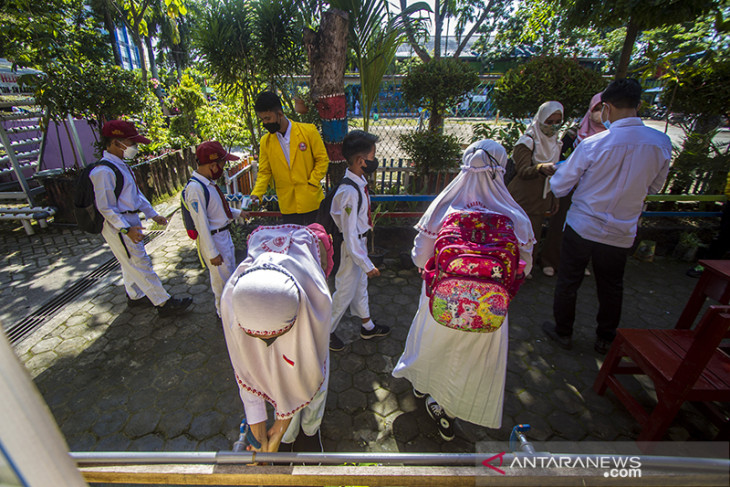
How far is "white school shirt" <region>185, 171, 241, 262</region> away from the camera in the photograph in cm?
284

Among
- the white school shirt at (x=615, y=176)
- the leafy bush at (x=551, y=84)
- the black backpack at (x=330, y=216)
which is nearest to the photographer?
the white school shirt at (x=615, y=176)

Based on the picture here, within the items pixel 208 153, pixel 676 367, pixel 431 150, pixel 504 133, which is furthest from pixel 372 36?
pixel 676 367

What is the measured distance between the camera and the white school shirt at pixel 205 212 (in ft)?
9.30

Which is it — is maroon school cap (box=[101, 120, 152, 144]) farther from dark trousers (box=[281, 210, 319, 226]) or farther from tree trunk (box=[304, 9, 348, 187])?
tree trunk (box=[304, 9, 348, 187])

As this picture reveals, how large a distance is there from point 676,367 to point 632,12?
366cm

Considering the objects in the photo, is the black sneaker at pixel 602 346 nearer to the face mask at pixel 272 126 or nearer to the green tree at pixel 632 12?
the green tree at pixel 632 12

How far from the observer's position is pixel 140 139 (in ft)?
11.0

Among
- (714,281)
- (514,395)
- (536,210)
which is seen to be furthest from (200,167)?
(714,281)

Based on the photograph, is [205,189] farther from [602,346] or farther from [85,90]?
[85,90]

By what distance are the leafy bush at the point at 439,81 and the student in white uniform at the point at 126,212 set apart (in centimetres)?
399

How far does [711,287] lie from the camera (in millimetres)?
2680

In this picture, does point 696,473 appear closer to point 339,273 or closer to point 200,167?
point 339,273

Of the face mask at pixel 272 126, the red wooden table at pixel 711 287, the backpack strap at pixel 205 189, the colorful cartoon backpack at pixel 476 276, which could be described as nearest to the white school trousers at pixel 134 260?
the backpack strap at pixel 205 189

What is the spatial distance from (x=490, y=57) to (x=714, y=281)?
27780 millimetres
